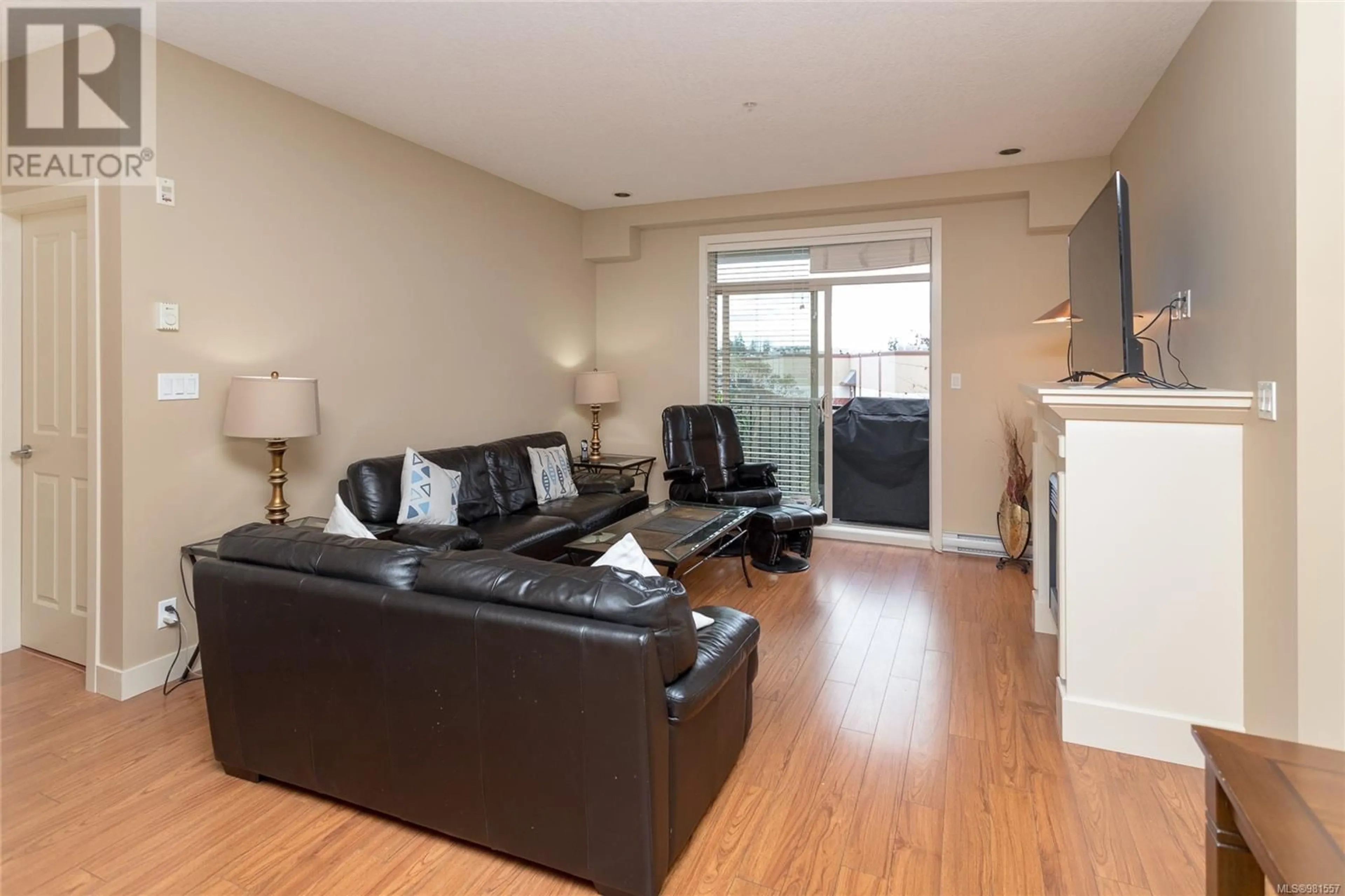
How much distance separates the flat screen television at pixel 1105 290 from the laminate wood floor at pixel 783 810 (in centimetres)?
137

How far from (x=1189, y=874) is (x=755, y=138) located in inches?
151

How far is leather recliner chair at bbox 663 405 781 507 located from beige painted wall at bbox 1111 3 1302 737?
273cm

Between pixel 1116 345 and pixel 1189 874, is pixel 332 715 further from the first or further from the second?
pixel 1116 345

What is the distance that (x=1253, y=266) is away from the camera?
2137 millimetres

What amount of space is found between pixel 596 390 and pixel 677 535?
2.32 meters

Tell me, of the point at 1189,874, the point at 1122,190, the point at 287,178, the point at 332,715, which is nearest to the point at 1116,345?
the point at 1122,190

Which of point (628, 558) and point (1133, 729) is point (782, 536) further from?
point (628, 558)

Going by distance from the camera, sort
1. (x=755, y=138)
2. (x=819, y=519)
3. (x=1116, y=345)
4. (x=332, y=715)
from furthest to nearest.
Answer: (x=819, y=519)
(x=755, y=138)
(x=1116, y=345)
(x=332, y=715)

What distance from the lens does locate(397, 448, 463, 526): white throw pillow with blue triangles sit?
3.54 metres

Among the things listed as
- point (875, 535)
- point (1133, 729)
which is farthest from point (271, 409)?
point (875, 535)

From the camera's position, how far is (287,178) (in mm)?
3334

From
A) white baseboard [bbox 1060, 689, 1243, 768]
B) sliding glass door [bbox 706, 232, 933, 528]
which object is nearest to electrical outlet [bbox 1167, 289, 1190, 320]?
white baseboard [bbox 1060, 689, 1243, 768]

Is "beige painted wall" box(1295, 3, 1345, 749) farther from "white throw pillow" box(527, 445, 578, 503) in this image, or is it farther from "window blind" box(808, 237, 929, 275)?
"white throw pillow" box(527, 445, 578, 503)

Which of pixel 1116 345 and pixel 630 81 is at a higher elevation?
pixel 630 81
